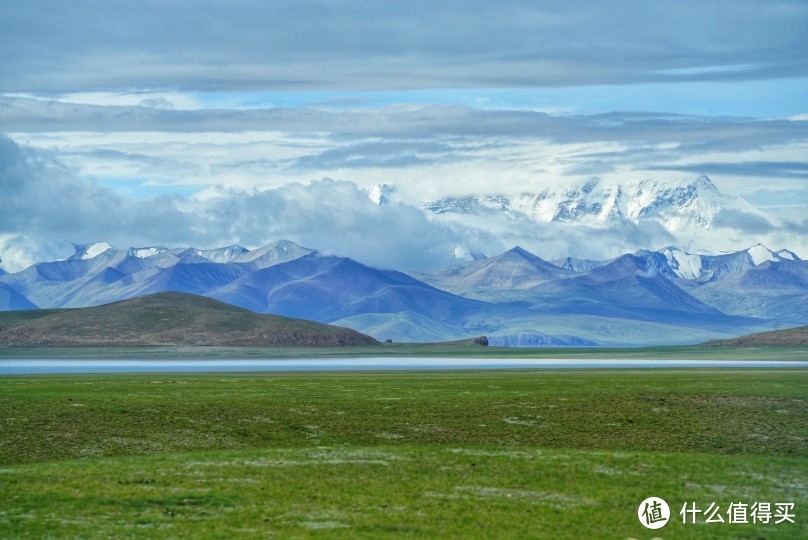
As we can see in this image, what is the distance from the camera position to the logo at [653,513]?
116ft

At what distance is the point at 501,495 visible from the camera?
130 ft

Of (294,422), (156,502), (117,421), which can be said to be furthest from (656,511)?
(117,421)

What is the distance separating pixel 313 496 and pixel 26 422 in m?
25.7

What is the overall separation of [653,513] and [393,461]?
14.1 meters

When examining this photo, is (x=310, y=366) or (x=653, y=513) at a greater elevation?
(x=310, y=366)

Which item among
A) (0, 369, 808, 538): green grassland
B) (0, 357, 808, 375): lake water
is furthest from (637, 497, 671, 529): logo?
(0, 357, 808, 375): lake water

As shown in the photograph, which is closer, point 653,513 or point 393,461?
point 653,513

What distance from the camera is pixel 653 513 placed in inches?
1422

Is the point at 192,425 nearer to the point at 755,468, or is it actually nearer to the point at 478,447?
the point at 478,447

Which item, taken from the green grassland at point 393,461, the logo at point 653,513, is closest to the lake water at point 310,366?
the green grassland at point 393,461

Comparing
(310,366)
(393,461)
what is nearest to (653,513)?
(393,461)

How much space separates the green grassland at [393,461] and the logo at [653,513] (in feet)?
1.18

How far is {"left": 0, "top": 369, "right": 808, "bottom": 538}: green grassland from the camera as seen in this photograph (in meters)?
35.4

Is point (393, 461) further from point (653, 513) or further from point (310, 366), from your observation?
point (310, 366)
